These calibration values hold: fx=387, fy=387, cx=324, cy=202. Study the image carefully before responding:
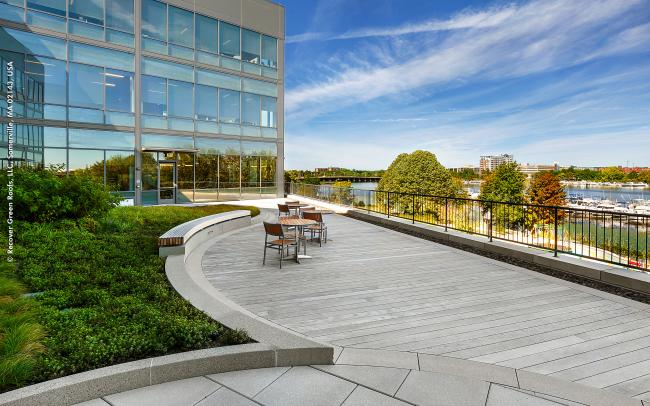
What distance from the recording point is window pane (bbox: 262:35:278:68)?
88.3 feet

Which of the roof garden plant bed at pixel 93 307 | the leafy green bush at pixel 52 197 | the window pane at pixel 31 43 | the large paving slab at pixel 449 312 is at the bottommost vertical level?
the large paving slab at pixel 449 312

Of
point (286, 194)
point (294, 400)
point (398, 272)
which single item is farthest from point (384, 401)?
point (286, 194)

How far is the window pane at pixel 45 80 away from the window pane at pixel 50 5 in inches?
92.2

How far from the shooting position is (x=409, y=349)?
4.01 metres

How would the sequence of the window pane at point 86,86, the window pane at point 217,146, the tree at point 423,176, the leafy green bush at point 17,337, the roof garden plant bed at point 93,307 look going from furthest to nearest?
the tree at point 423,176, the window pane at point 217,146, the window pane at point 86,86, the roof garden plant bed at point 93,307, the leafy green bush at point 17,337

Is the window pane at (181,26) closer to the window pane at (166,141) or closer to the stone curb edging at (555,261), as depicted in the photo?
Result: the window pane at (166,141)

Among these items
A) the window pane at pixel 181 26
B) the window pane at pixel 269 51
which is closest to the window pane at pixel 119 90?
the window pane at pixel 181 26

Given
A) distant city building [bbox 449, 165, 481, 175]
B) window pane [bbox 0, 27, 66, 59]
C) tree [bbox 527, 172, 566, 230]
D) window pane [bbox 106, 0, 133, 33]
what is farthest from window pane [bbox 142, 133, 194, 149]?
distant city building [bbox 449, 165, 481, 175]

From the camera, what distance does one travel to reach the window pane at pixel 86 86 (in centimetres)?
1927

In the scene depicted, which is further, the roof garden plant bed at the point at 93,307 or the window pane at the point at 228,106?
the window pane at the point at 228,106

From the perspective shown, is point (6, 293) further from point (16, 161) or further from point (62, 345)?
point (16, 161)

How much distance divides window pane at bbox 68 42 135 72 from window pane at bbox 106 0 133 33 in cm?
138

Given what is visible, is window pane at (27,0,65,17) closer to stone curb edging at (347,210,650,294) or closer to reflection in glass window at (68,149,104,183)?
reflection in glass window at (68,149,104,183)

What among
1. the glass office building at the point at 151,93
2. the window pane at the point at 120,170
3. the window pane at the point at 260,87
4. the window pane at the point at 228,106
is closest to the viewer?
the glass office building at the point at 151,93
